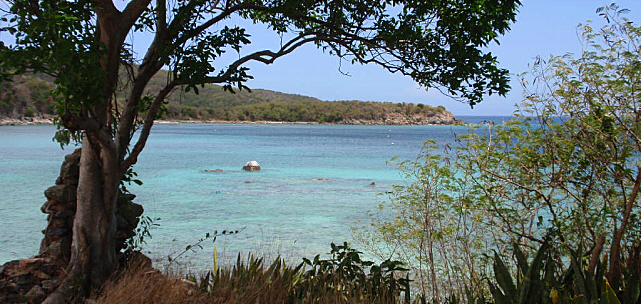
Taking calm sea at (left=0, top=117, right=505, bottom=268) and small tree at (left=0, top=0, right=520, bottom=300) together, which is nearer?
small tree at (left=0, top=0, right=520, bottom=300)

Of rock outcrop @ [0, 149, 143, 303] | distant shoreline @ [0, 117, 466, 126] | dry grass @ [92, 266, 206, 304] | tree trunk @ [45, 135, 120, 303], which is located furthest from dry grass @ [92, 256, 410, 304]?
distant shoreline @ [0, 117, 466, 126]

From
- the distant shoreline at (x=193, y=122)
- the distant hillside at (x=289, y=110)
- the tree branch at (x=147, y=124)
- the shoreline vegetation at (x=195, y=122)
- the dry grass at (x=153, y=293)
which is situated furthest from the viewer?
the distant hillside at (x=289, y=110)

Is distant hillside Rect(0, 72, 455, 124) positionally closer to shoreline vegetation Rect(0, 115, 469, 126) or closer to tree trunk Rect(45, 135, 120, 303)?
shoreline vegetation Rect(0, 115, 469, 126)

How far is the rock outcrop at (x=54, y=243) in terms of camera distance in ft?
16.4

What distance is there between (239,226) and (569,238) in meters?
9.44

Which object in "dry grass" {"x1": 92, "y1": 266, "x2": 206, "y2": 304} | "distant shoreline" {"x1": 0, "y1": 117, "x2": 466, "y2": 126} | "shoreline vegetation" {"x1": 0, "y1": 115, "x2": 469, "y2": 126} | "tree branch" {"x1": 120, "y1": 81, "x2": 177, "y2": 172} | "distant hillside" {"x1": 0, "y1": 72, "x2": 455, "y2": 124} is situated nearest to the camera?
"dry grass" {"x1": 92, "y1": 266, "x2": 206, "y2": 304}

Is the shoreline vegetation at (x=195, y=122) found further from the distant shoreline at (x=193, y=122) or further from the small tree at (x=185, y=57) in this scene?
the small tree at (x=185, y=57)

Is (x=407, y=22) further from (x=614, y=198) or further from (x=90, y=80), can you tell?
(x=90, y=80)

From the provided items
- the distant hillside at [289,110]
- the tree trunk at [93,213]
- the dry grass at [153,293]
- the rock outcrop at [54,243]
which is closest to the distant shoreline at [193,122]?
the distant hillside at [289,110]

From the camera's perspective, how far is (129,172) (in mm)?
5832

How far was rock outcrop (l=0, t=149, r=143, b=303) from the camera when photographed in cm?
500

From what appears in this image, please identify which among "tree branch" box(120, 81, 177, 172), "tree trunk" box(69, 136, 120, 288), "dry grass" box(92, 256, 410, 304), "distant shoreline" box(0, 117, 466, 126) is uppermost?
"tree branch" box(120, 81, 177, 172)

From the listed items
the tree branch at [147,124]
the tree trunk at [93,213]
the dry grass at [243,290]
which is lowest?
the dry grass at [243,290]

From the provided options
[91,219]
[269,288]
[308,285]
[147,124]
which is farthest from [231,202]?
[269,288]
